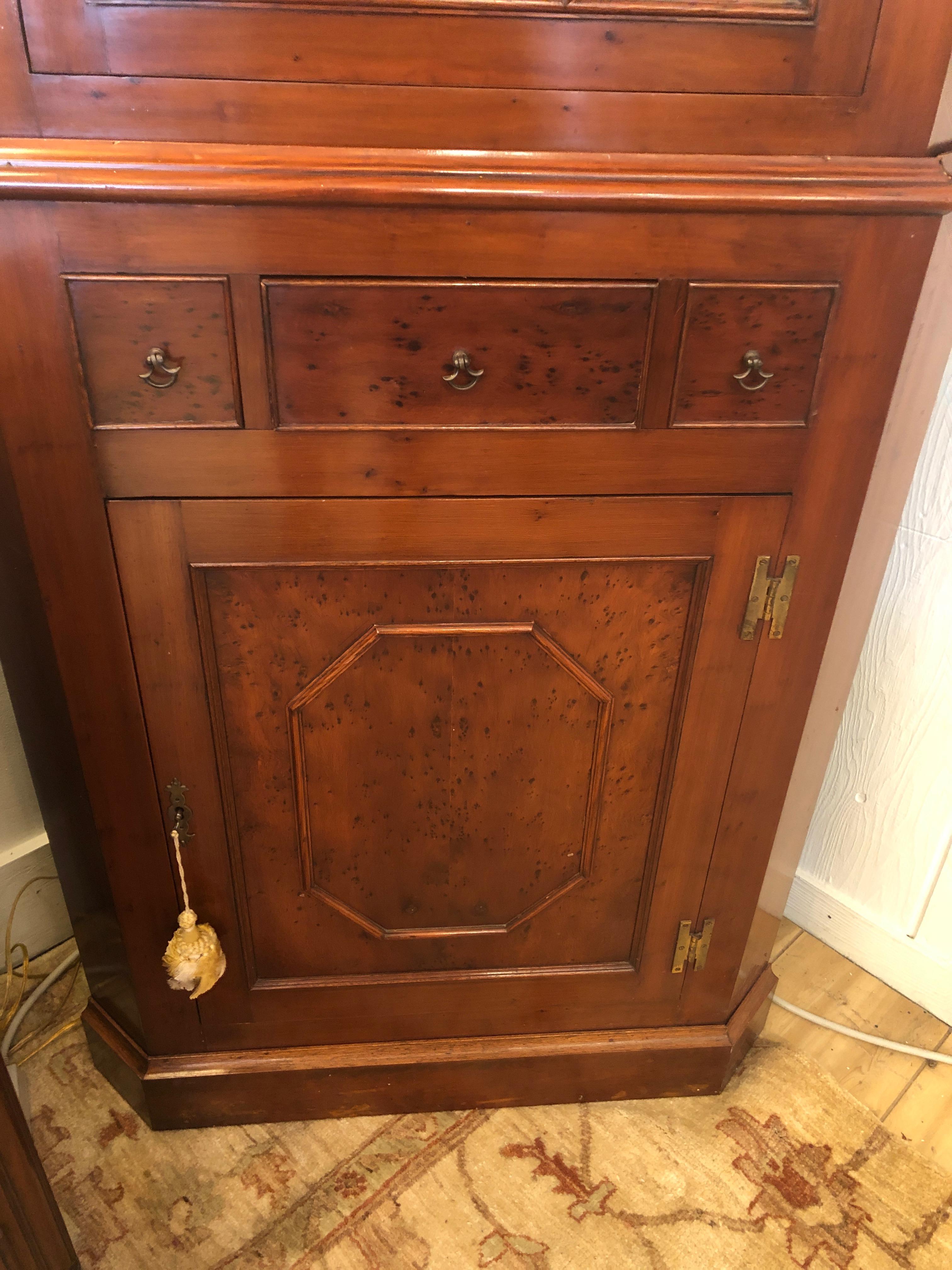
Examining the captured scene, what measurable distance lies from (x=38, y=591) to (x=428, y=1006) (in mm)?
663

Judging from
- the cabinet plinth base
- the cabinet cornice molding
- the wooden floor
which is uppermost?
the cabinet cornice molding

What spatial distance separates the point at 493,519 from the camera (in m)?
0.81

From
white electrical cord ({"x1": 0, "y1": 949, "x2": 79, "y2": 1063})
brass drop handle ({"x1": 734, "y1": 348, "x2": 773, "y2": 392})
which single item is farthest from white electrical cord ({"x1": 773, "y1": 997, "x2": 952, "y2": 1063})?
white electrical cord ({"x1": 0, "y1": 949, "x2": 79, "y2": 1063})

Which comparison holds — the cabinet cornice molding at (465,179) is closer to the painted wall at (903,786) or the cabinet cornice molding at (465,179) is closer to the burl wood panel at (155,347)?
the burl wood panel at (155,347)

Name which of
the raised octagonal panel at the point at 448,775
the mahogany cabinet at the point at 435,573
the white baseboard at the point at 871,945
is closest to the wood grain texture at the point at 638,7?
the mahogany cabinet at the point at 435,573

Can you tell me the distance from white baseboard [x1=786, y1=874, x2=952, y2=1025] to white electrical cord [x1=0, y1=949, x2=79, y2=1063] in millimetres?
1154

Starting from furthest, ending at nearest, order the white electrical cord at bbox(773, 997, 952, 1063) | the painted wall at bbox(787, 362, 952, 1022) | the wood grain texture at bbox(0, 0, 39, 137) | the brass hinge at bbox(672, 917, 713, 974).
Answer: the white electrical cord at bbox(773, 997, 952, 1063) < the painted wall at bbox(787, 362, 952, 1022) < the brass hinge at bbox(672, 917, 713, 974) < the wood grain texture at bbox(0, 0, 39, 137)

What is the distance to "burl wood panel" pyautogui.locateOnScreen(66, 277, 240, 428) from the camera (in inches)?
27.5

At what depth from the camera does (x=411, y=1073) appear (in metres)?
1.12

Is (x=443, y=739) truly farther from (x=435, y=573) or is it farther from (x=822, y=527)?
(x=822, y=527)

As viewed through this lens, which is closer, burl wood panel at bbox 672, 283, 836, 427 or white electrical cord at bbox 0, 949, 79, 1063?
burl wood panel at bbox 672, 283, 836, 427

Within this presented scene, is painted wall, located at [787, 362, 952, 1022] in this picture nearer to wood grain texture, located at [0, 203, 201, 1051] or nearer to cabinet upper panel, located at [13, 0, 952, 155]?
cabinet upper panel, located at [13, 0, 952, 155]

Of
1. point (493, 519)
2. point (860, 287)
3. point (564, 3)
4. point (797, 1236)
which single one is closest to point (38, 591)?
point (493, 519)

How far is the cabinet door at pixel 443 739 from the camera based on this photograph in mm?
822
